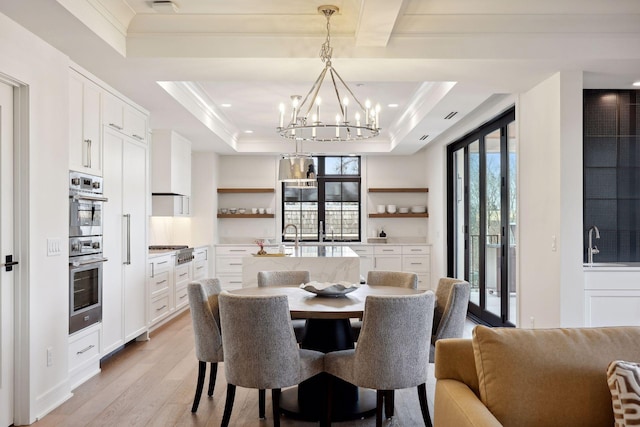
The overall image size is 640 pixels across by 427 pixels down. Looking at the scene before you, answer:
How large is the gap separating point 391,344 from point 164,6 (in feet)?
8.62

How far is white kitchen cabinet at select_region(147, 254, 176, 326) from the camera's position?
18.6ft

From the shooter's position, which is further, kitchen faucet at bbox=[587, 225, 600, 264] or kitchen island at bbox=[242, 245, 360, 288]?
kitchen island at bbox=[242, 245, 360, 288]

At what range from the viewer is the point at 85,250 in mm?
4051

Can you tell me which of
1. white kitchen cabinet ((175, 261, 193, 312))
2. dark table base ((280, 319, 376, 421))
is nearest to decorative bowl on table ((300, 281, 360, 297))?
dark table base ((280, 319, 376, 421))

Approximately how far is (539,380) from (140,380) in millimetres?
3226

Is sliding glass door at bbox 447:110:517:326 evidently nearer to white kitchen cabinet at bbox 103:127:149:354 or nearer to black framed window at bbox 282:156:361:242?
black framed window at bbox 282:156:361:242

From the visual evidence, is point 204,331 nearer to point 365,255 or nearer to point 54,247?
point 54,247

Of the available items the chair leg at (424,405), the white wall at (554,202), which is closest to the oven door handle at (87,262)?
the chair leg at (424,405)

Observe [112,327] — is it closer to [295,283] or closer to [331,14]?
[295,283]

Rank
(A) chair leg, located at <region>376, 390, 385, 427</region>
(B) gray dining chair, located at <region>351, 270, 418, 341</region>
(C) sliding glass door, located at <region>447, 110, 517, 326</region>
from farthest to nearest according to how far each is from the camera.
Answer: (C) sliding glass door, located at <region>447, 110, 517, 326</region>, (B) gray dining chair, located at <region>351, 270, 418, 341</region>, (A) chair leg, located at <region>376, 390, 385, 427</region>

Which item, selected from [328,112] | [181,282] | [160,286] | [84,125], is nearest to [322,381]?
[84,125]

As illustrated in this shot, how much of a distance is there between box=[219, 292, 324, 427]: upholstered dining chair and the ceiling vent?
2.01 meters

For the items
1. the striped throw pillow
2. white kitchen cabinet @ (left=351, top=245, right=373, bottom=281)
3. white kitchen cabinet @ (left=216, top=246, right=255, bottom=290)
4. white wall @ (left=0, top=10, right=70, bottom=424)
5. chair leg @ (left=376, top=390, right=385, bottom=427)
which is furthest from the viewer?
white kitchen cabinet @ (left=351, top=245, right=373, bottom=281)

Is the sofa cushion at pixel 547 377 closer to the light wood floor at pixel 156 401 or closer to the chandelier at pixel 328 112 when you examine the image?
the light wood floor at pixel 156 401
